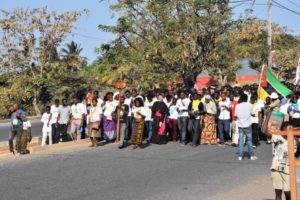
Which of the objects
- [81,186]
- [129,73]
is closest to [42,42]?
[129,73]

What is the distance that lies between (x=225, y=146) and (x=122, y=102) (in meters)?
3.35

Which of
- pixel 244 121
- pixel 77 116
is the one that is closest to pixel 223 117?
pixel 244 121

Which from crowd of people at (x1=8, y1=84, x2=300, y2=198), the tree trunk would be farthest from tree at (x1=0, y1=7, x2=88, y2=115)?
crowd of people at (x1=8, y1=84, x2=300, y2=198)

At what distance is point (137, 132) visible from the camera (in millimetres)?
15336

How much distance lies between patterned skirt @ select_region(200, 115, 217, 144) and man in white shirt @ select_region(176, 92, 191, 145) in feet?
1.78

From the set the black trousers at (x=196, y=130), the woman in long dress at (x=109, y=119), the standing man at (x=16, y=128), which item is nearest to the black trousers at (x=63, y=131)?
the woman in long dress at (x=109, y=119)

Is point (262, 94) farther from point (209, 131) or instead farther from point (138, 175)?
point (138, 175)

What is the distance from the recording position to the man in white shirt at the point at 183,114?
16078 millimetres

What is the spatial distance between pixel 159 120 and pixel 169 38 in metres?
7.77

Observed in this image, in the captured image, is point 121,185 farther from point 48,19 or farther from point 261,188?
point 48,19

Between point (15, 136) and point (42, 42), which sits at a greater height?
point (42, 42)

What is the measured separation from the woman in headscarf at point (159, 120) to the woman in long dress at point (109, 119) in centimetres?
122

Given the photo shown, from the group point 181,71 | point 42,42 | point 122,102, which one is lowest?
point 122,102

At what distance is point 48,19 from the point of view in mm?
37719
